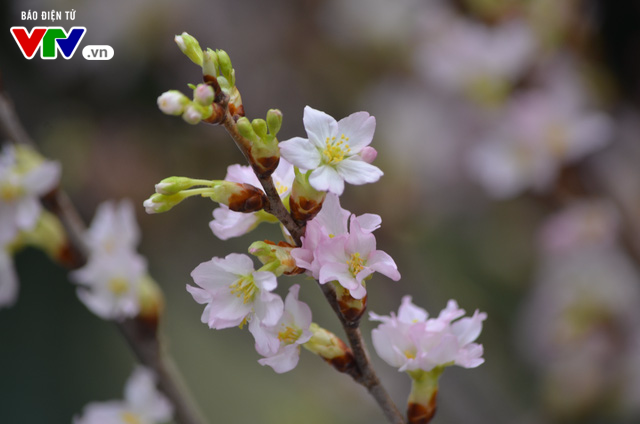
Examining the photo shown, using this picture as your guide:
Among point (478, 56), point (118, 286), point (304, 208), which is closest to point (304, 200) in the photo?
point (304, 208)

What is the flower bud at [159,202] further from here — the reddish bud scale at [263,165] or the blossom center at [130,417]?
the blossom center at [130,417]

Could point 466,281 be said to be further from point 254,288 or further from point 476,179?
point 254,288

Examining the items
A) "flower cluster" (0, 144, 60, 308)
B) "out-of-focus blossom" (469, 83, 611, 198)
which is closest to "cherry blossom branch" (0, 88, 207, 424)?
"flower cluster" (0, 144, 60, 308)

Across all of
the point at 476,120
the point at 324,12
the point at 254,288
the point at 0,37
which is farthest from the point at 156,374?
the point at 0,37

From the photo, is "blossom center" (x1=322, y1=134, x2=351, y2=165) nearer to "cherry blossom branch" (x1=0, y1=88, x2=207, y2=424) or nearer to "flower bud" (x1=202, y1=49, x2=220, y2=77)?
"flower bud" (x1=202, y1=49, x2=220, y2=77)

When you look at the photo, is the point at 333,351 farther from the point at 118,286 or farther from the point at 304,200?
the point at 118,286

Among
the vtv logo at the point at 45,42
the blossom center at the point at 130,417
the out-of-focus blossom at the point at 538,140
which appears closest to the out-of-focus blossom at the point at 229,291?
the blossom center at the point at 130,417
